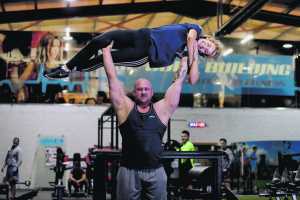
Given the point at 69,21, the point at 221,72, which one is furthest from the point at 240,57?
the point at 69,21

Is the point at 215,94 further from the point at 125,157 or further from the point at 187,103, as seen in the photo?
the point at 125,157

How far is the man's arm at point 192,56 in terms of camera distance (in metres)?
3.53

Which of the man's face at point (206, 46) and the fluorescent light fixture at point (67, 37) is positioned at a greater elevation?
the fluorescent light fixture at point (67, 37)

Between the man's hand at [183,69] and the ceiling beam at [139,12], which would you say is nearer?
the man's hand at [183,69]

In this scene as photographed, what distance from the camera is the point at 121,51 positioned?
363cm

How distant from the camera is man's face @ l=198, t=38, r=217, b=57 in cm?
388

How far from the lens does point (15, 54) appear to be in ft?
35.0

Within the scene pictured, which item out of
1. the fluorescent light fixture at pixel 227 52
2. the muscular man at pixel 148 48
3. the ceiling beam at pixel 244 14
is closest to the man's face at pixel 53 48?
the ceiling beam at pixel 244 14

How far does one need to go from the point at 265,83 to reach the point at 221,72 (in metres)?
1.15

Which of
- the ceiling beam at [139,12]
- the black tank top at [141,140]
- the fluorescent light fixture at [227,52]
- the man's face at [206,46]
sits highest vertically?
the ceiling beam at [139,12]

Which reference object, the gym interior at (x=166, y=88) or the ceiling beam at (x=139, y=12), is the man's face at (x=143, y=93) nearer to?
the gym interior at (x=166, y=88)

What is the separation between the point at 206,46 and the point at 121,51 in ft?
2.35

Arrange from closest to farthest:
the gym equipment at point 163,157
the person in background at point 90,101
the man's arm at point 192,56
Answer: the gym equipment at point 163,157 → the man's arm at point 192,56 → the person in background at point 90,101

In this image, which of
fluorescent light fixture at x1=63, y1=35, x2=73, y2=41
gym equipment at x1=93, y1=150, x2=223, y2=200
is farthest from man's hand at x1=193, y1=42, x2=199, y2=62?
fluorescent light fixture at x1=63, y1=35, x2=73, y2=41
